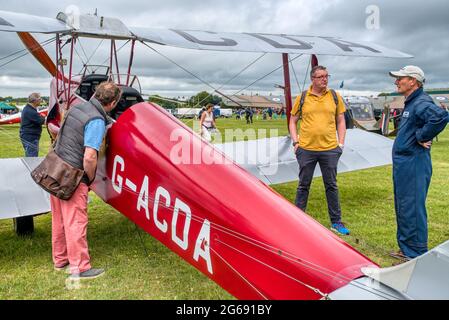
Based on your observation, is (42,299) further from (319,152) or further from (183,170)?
(319,152)

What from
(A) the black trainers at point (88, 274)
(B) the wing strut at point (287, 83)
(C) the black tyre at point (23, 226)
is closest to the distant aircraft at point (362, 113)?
(B) the wing strut at point (287, 83)

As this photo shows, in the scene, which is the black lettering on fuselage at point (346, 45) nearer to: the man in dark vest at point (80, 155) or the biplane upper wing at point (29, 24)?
the biplane upper wing at point (29, 24)

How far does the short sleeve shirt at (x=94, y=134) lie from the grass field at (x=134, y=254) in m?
1.23

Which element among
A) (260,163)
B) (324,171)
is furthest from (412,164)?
(260,163)

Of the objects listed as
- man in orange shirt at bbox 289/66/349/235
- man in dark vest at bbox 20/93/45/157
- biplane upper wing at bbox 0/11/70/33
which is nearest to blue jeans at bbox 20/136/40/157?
man in dark vest at bbox 20/93/45/157

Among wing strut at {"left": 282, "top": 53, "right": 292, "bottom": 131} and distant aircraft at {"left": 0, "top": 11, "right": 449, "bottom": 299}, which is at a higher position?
wing strut at {"left": 282, "top": 53, "right": 292, "bottom": 131}

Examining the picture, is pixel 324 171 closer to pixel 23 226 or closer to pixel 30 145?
pixel 23 226

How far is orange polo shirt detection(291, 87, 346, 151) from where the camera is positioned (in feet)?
15.1

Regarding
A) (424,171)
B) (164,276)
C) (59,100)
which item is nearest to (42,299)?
(164,276)

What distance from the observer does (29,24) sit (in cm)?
433

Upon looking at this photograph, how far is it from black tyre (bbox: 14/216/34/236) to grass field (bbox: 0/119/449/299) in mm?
86

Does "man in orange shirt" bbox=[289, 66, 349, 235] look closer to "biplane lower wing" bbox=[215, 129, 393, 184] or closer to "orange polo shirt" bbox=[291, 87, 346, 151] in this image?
"orange polo shirt" bbox=[291, 87, 346, 151]

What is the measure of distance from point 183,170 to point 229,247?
67 cm

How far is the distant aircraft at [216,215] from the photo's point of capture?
Result: 200 centimetres
